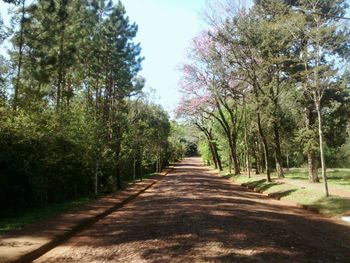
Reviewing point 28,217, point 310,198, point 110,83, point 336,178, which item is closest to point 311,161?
point 336,178

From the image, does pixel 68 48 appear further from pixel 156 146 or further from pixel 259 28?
pixel 156 146

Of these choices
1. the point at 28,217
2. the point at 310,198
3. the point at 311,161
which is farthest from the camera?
the point at 311,161

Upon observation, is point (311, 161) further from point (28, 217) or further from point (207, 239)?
point (207, 239)

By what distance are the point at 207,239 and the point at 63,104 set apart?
59.5 feet

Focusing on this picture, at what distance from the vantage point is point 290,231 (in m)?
11.5

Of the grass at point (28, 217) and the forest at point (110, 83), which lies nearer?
the grass at point (28, 217)

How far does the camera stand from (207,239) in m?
9.70

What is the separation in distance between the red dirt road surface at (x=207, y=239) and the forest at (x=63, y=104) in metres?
4.11

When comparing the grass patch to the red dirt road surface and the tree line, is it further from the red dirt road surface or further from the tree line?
the tree line

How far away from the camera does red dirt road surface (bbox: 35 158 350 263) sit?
8281 millimetres

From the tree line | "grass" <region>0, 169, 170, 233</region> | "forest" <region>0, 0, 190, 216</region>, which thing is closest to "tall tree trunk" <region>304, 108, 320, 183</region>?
the tree line

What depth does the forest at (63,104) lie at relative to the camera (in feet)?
52.1

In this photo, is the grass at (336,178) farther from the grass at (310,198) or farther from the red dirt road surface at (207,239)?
the red dirt road surface at (207,239)

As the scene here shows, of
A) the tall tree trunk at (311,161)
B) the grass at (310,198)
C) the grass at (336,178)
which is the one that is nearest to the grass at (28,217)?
the grass at (310,198)
